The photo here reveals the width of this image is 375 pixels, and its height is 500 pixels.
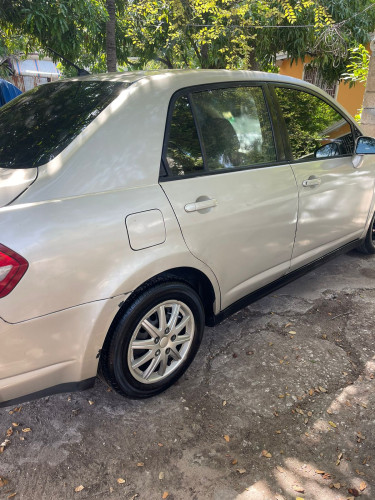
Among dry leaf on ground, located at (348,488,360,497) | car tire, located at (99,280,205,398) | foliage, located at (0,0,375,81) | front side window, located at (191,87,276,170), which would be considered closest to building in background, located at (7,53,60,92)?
foliage, located at (0,0,375,81)

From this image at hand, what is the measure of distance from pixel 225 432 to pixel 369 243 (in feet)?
9.87

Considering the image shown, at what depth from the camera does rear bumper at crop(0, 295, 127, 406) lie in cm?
168

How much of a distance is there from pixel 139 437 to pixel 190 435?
0.27m

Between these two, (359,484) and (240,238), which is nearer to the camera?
(359,484)

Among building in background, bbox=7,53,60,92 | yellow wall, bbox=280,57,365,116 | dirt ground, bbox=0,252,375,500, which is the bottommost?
yellow wall, bbox=280,57,365,116

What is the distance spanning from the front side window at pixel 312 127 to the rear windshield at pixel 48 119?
1.38 metres

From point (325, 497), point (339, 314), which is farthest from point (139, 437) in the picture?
point (339, 314)

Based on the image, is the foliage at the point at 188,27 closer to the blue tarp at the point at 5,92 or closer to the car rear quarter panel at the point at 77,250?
the blue tarp at the point at 5,92

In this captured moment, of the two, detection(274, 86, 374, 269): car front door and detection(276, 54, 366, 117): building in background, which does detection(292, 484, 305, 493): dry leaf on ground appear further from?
detection(276, 54, 366, 117): building in background

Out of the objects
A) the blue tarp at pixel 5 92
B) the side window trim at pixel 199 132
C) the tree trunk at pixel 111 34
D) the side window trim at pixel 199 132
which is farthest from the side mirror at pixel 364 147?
the blue tarp at pixel 5 92

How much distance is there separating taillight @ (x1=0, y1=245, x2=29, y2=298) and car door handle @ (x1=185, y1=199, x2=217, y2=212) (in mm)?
896

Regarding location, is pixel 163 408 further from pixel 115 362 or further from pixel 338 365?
pixel 338 365

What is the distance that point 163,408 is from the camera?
2326 millimetres

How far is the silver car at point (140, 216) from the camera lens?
170cm
